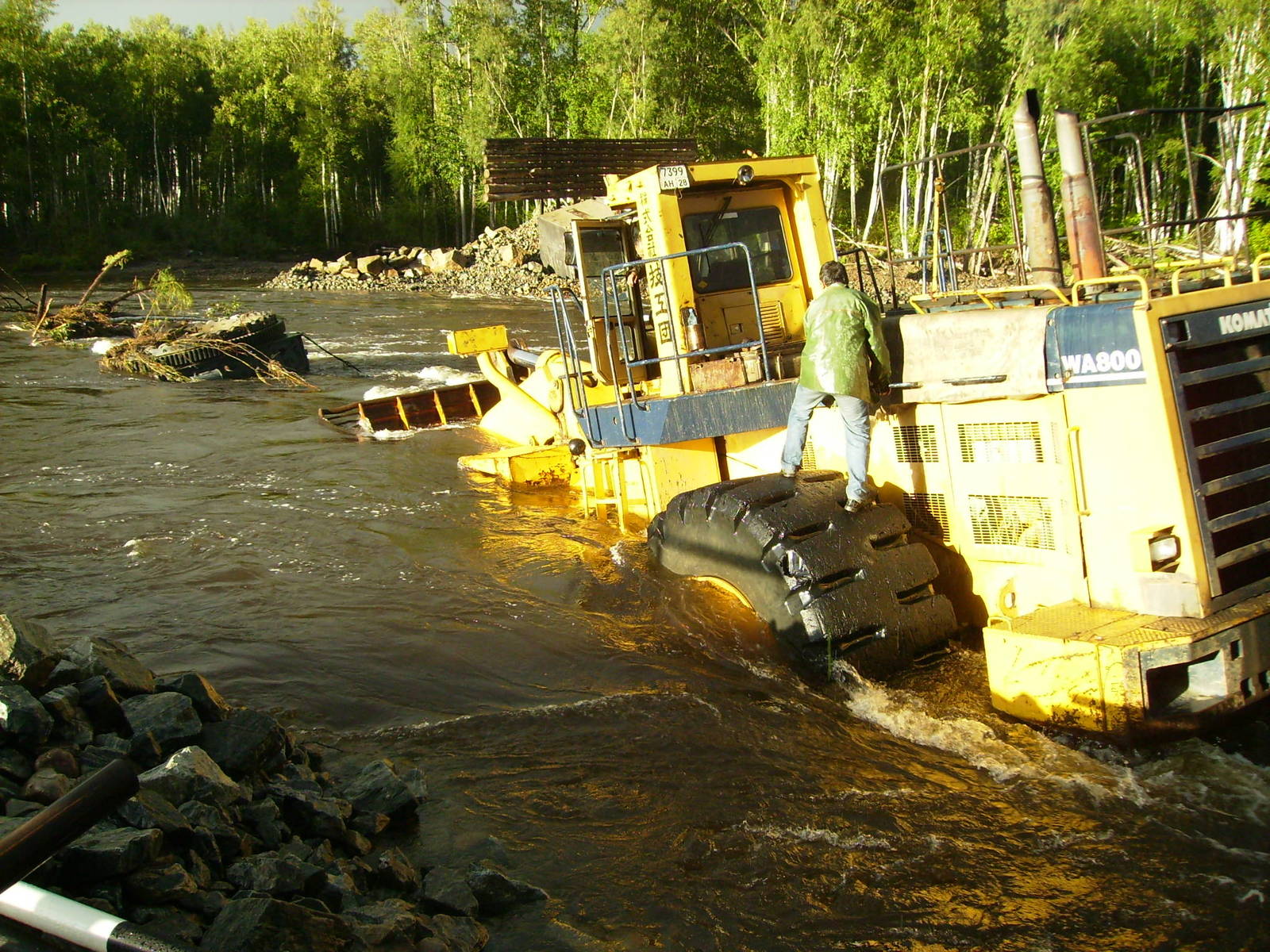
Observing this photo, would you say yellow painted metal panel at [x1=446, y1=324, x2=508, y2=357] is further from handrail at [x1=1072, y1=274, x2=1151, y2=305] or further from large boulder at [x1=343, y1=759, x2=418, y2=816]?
handrail at [x1=1072, y1=274, x2=1151, y2=305]

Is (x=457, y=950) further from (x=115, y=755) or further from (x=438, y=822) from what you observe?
(x=115, y=755)

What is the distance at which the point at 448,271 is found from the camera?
4800cm

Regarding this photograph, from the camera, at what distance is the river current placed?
4.32 m

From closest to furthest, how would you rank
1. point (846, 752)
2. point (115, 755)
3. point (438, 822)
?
point (115, 755), point (438, 822), point (846, 752)

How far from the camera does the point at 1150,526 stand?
16.7ft

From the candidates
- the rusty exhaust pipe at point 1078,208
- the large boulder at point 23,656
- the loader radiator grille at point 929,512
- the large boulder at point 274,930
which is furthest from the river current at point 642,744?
the rusty exhaust pipe at point 1078,208

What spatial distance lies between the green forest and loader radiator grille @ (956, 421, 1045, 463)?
1394cm

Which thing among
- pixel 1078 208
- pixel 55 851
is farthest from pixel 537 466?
pixel 55 851

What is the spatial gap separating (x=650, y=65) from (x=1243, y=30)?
2268cm

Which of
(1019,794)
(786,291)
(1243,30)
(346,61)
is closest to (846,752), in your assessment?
(1019,794)

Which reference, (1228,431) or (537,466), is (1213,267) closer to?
(1228,431)

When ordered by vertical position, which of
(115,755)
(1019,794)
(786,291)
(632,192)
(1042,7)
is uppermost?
(1042,7)

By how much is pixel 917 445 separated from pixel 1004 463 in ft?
2.15

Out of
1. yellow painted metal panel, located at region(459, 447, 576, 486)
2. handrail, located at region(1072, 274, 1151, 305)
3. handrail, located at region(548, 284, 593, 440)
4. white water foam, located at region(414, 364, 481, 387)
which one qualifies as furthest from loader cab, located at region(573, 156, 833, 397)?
white water foam, located at region(414, 364, 481, 387)
